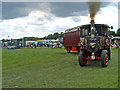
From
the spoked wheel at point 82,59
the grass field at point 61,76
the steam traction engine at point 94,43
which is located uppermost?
the steam traction engine at point 94,43

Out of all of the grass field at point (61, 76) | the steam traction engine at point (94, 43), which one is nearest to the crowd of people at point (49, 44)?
the steam traction engine at point (94, 43)

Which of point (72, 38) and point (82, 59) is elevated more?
point (72, 38)

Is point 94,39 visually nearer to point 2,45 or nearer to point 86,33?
point 86,33

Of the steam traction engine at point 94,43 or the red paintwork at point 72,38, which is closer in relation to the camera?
the steam traction engine at point 94,43

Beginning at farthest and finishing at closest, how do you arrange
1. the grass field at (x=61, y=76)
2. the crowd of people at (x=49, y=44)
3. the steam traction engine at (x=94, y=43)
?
1. the crowd of people at (x=49, y=44)
2. the steam traction engine at (x=94, y=43)
3. the grass field at (x=61, y=76)

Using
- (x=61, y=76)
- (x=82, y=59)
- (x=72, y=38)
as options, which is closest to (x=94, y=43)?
(x=82, y=59)

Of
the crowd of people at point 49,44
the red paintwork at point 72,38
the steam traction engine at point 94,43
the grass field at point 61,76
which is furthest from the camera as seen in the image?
the crowd of people at point 49,44

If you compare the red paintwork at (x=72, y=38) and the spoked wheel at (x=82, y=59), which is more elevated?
the red paintwork at (x=72, y=38)

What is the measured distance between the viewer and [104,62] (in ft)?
32.5

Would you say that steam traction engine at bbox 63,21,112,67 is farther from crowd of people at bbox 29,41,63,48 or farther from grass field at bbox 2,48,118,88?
crowd of people at bbox 29,41,63,48

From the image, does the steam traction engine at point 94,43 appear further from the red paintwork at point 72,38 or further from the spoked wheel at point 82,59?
the red paintwork at point 72,38

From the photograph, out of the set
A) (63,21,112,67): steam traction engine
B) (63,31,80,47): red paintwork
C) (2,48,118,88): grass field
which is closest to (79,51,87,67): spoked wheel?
(63,21,112,67): steam traction engine

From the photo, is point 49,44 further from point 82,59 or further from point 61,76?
point 61,76

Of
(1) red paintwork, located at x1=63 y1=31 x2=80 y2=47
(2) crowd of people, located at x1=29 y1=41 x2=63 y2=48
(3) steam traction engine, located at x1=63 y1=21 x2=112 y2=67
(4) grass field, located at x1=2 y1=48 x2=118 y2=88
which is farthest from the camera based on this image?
(2) crowd of people, located at x1=29 y1=41 x2=63 y2=48
